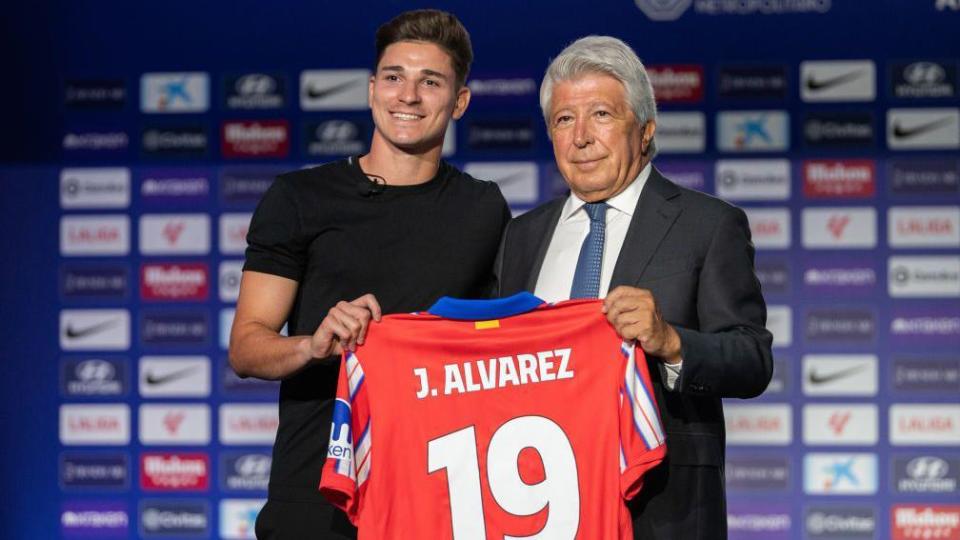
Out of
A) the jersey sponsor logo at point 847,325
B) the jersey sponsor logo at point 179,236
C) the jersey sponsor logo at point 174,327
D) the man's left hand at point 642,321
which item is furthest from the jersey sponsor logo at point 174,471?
the man's left hand at point 642,321

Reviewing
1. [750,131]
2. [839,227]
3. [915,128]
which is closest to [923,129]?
[915,128]

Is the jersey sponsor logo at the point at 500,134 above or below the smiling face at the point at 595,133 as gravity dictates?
above

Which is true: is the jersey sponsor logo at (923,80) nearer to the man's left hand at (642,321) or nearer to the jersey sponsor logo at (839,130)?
the jersey sponsor logo at (839,130)

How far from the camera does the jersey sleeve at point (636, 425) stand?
1900mm

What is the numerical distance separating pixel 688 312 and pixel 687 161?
8.65ft

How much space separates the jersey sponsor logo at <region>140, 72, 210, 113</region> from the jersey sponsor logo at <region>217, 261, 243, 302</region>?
0.65 m

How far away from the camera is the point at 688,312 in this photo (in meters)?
2.00

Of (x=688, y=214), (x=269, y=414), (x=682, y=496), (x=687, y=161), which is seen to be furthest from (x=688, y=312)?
(x=269, y=414)

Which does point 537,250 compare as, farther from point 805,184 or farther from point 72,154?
point 72,154

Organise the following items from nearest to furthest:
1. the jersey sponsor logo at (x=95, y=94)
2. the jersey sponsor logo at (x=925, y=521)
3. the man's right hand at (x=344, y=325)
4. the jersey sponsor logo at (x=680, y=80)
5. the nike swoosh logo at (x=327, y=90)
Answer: the man's right hand at (x=344, y=325), the jersey sponsor logo at (x=925, y=521), the jersey sponsor logo at (x=680, y=80), the nike swoosh logo at (x=327, y=90), the jersey sponsor logo at (x=95, y=94)

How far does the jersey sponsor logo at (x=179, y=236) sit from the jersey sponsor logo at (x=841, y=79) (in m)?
2.48

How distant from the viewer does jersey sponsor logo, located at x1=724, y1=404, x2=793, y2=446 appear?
4.49 meters

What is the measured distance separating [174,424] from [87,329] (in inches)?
21.1

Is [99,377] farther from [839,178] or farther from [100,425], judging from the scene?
[839,178]
